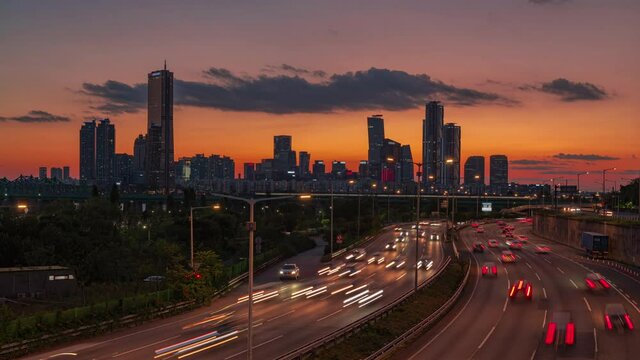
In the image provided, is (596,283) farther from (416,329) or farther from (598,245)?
(416,329)

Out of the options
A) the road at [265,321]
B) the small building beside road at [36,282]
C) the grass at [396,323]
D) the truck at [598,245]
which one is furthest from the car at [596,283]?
the small building beside road at [36,282]

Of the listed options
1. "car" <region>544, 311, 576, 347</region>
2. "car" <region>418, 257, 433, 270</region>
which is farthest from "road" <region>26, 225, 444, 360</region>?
"car" <region>544, 311, 576, 347</region>

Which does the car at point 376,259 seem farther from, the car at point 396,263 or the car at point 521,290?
the car at point 521,290

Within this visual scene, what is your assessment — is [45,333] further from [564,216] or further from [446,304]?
[564,216]

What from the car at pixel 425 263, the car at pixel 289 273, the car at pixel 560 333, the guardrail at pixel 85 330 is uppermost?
the car at pixel 560 333

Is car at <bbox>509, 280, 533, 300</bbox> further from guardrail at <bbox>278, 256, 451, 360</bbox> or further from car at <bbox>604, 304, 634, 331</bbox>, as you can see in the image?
guardrail at <bbox>278, 256, 451, 360</bbox>
